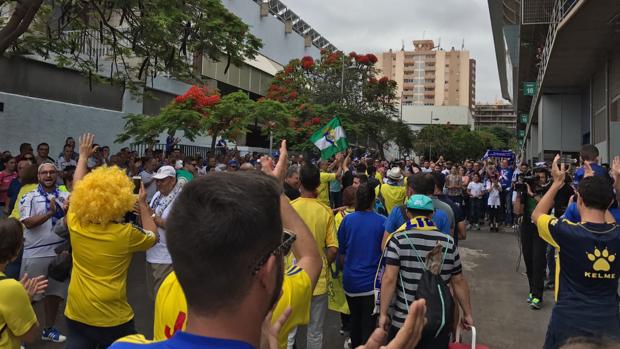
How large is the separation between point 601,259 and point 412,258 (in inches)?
49.8

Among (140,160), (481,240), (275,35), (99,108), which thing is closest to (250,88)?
(275,35)

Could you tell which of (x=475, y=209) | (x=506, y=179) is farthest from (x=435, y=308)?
(x=506, y=179)

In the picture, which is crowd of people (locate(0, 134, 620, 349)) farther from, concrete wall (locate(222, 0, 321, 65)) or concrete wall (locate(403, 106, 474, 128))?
concrete wall (locate(403, 106, 474, 128))

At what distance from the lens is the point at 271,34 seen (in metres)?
36.6

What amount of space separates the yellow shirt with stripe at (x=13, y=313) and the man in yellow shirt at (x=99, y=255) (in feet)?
2.15

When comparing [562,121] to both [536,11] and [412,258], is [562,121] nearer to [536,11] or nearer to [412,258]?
[536,11]

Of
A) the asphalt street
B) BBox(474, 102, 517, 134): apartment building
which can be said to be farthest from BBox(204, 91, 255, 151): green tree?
BBox(474, 102, 517, 134): apartment building

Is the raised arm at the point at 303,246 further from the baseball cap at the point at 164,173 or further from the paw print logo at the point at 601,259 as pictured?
the baseball cap at the point at 164,173

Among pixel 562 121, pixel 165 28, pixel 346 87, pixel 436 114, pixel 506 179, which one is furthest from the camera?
pixel 436 114

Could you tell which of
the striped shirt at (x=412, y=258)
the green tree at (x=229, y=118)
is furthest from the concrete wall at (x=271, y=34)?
the striped shirt at (x=412, y=258)

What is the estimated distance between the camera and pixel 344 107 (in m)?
25.1

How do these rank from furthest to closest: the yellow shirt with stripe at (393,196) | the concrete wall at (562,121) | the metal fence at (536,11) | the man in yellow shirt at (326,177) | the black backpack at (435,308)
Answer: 1. the concrete wall at (562,121)
2. the metal fence at (536,11)
3. the man in yellow shirt at (326,177)
4. the yellow shirt with stripe at (393,196)
5. the black backpack at (435,308)

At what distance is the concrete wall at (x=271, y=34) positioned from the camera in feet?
103

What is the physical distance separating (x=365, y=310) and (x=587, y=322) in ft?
6.03
